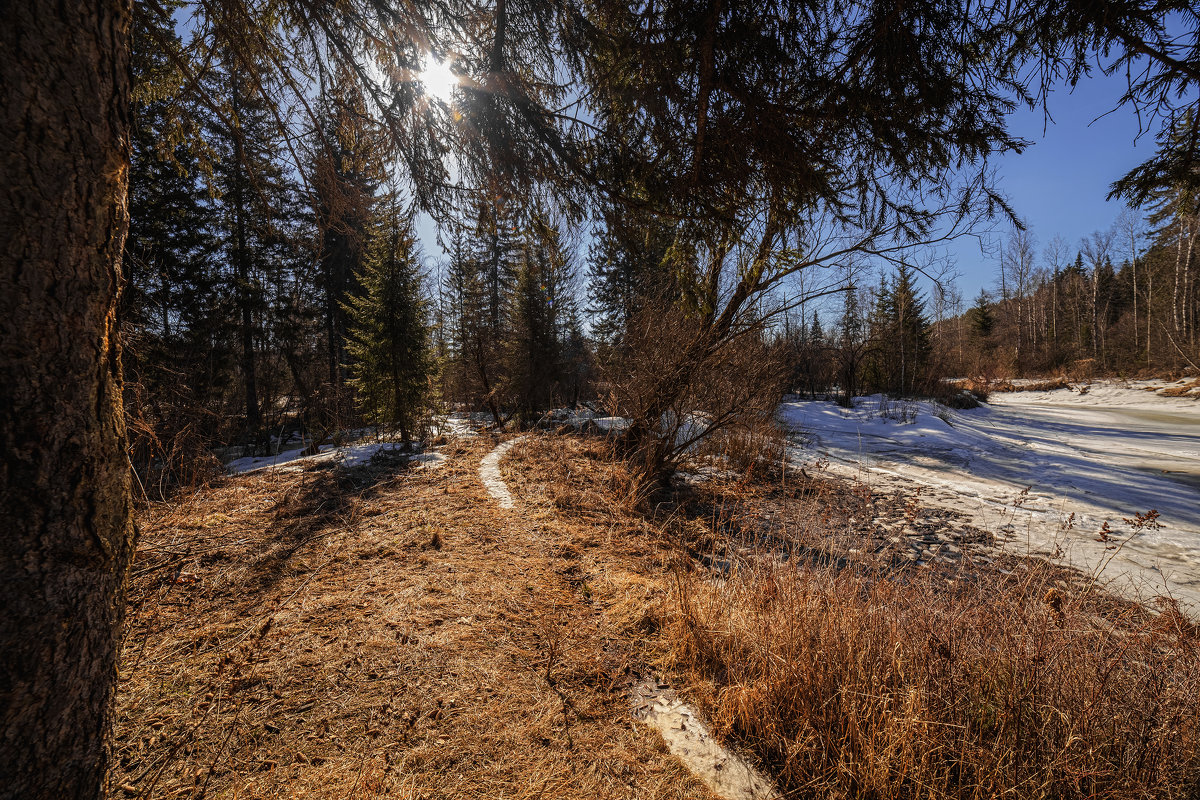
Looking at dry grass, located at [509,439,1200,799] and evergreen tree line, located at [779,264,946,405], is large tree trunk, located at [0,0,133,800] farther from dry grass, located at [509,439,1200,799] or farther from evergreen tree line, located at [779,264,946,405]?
evergreen tree line, located at [779,264,946,405]

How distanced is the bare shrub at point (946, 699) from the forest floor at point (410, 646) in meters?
0.17

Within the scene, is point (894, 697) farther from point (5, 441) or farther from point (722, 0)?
point (722, 0)

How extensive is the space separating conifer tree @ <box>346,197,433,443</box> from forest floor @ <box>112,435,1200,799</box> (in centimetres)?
544

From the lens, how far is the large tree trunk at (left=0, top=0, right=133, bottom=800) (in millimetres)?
946

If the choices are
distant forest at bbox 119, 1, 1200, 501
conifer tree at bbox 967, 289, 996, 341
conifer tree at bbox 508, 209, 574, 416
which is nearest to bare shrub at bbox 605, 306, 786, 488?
distant forest at bbox 119, 1, 1200, 501

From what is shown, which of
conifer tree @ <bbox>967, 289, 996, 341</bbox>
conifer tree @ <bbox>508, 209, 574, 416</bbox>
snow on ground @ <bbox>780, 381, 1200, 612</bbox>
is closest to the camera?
snow on ground @ <bbox>780, 381, 1200, 612</bbox>

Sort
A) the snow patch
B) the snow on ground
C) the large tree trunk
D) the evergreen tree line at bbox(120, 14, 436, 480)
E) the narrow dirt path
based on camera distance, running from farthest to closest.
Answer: the snow patch → the snow on ground → the evergreen tree line at bbox(120, 14, 436, 480) → the narrow dirt path → the large tree trunk

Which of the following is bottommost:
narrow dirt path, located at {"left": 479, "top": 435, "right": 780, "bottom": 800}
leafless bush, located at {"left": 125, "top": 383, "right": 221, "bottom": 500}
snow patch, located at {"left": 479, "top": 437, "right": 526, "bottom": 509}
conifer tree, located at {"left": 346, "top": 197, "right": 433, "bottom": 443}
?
narrow dirt path, located at {"left": 479, "top": 435, "right": 780, "bottom": 800}

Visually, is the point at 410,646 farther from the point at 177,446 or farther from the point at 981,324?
the point at 981,324

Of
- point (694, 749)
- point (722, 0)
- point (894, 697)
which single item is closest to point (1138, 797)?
point (894, 697)

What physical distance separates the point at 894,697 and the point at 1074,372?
121 ft

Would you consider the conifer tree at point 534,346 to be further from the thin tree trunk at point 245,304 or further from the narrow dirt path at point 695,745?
the narrow dirt path at point 695,745

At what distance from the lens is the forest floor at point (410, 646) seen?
150cm

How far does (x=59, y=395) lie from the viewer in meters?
1.03
